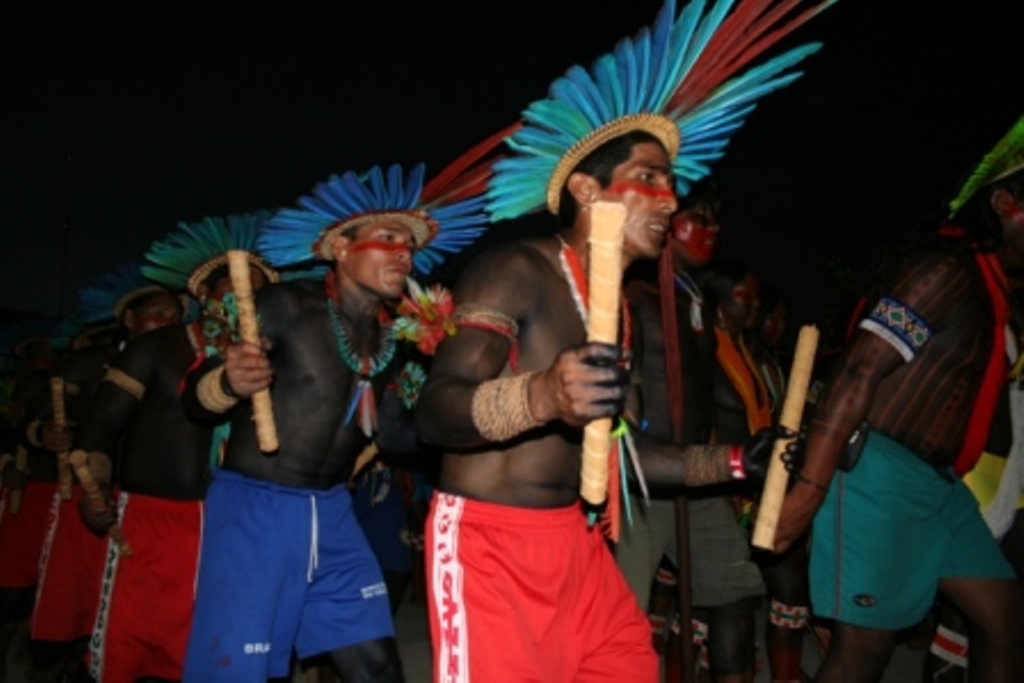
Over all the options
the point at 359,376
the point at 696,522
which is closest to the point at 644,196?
the point at 359,376

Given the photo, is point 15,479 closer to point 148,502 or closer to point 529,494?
point 148,502

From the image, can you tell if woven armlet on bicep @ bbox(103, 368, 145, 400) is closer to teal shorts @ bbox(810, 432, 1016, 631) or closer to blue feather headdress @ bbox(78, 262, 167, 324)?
blue feather headdress @ bbox(78, 262, 167, 324)

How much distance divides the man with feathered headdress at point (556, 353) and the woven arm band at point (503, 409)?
0.5 inches

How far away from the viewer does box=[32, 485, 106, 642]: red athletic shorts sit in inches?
193

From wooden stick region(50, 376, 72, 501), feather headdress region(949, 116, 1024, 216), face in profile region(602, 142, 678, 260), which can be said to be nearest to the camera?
face in profile region(602, 142, 678, 260)

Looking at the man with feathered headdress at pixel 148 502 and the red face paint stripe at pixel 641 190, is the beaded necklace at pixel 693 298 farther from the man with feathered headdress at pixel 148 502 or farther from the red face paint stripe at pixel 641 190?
the man with feathered headdress at pixel 148 502

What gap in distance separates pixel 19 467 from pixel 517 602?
5250 millimetres

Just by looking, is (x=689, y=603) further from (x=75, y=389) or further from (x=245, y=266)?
(x=75, y=389)

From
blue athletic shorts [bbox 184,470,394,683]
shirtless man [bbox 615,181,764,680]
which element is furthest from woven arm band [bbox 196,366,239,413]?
shirtless man [bbox 615,181,764,680]

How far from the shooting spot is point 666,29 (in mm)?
2783

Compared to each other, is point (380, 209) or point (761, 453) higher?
point (380, 209)

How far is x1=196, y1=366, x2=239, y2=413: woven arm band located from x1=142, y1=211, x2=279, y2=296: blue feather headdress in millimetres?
1466

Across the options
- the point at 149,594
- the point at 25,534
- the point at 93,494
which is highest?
the point at 93,494

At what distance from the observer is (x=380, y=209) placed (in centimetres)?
398
